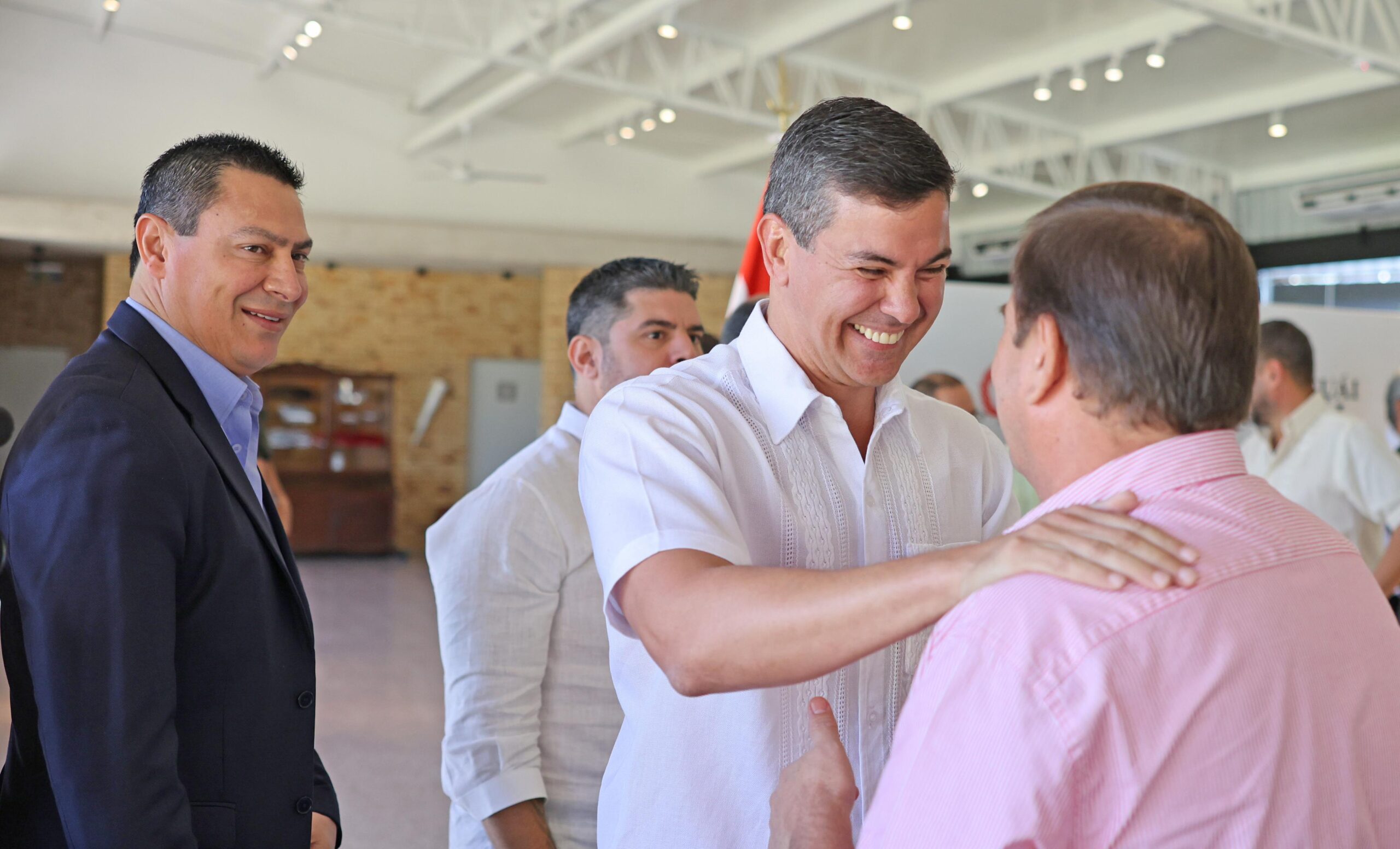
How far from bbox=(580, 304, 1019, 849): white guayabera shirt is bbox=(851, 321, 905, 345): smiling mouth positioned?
95 millimetres

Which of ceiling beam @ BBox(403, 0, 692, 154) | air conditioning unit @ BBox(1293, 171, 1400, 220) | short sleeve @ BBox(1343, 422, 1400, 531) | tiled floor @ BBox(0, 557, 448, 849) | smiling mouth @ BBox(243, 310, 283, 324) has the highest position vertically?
ceiling beam @ BBox(403, 0, 692, 154)

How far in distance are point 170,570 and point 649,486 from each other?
654 mm

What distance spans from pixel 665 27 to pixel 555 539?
29.9 ft

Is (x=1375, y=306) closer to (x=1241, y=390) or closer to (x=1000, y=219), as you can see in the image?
(x=1000, y=219)

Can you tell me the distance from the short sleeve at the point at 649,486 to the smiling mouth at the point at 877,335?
24cm

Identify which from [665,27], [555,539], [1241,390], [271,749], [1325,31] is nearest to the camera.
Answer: [1241,390]

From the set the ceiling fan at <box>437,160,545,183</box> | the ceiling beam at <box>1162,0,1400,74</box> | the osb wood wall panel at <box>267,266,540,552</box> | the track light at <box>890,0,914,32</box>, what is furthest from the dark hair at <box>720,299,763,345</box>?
the osb wood wall panel at <box>267,266,540,552</box>

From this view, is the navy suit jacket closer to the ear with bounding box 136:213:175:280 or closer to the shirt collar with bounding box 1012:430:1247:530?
the ear with bounding box 136:213:175:280

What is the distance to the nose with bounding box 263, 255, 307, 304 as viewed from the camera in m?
1.84

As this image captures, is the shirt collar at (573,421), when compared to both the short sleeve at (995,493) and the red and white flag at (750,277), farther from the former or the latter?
the red and white flag at (750,277)

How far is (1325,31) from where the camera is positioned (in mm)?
8656

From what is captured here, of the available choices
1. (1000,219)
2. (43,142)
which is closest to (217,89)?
(43,142)

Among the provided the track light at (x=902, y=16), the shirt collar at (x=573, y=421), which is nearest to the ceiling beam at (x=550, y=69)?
the track light at (x=902, y=16)

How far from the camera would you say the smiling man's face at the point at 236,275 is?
1771 mm
